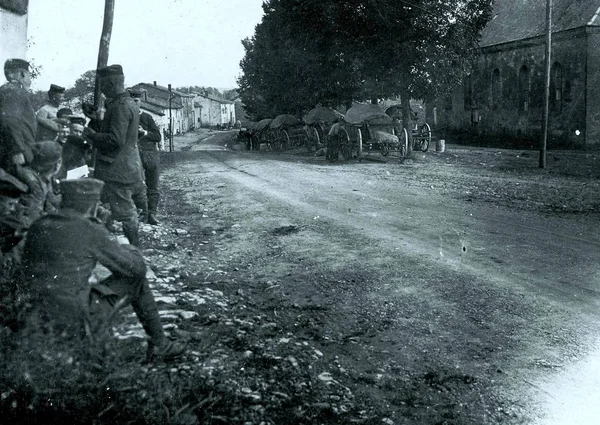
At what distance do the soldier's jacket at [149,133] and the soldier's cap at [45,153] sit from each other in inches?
122

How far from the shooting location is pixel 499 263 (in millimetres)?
6582

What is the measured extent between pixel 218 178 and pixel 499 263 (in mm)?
10238

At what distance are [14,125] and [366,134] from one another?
53.8 feet

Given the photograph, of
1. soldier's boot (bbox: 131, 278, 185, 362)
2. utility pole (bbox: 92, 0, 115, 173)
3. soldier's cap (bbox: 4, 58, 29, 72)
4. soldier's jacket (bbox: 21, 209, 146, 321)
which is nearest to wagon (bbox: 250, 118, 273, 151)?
utility pole (bbox: 92, 0, 115, 173)

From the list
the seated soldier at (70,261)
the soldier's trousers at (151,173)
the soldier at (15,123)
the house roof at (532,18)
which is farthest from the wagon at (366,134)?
the seated soldier at (70,261)

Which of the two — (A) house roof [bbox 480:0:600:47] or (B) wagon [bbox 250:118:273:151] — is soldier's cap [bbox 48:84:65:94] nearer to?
(A) house roof [bbox 480:0:600:47]

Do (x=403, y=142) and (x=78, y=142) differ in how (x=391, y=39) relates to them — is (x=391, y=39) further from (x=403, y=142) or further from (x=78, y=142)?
(x=78, y=142)

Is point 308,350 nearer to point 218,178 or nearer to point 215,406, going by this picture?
point 215,406

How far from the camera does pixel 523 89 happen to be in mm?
32219

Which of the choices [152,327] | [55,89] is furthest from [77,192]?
[55,89]

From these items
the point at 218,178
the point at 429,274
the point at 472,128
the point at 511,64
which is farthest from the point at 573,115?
→ the point at 429,274

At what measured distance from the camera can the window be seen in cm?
3750

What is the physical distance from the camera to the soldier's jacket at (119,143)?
19.2ft

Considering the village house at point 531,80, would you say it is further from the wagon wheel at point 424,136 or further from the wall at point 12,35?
the wall at point 12,35
